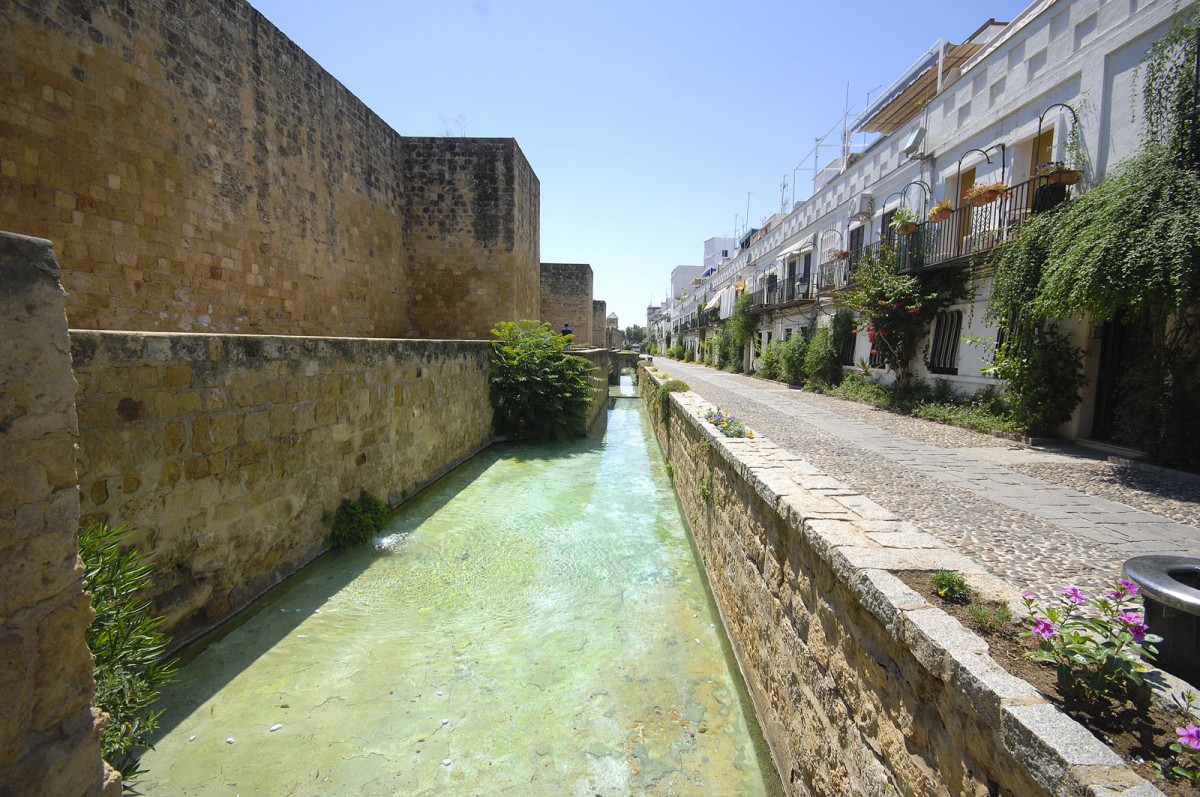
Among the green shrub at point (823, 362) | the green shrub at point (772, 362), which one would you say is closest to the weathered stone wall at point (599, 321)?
the green shrub at point (772, 362)

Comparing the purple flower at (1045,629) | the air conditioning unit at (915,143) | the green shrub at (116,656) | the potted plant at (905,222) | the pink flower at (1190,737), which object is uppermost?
the air conditioning unit at (915,143)

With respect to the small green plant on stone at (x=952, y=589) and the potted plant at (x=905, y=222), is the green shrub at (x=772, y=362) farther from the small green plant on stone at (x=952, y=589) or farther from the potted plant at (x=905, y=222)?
the small green plant on stone at (x=952, y=589)

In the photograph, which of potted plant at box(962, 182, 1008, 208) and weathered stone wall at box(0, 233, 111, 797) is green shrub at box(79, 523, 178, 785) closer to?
weathered stone wall at box(0, 233, 111, 797)

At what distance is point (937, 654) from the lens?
5.10 feet

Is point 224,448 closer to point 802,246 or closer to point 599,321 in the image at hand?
point 802,246

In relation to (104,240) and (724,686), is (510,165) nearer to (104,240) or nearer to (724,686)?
(104,240)

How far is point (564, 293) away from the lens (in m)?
25.0

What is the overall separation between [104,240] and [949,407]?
1136 cm

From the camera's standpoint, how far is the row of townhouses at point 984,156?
6535mm

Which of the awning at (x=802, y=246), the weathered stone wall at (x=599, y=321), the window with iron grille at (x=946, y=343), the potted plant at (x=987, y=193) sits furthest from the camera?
the weathered stone wall at (x=599, y=321)

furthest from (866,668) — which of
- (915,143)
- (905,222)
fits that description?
(915,143)

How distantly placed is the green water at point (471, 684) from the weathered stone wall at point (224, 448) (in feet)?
1.33

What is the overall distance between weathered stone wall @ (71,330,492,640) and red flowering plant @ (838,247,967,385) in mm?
9369

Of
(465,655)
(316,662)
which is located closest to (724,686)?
(465,655)
